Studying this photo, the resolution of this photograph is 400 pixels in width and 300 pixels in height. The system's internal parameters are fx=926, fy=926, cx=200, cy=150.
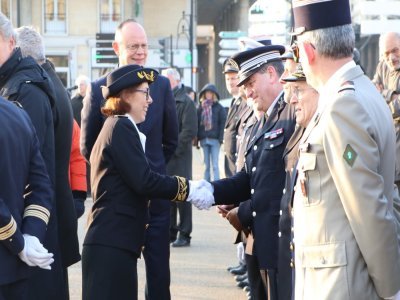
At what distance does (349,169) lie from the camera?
11.6 ft

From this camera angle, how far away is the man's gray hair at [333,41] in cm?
376

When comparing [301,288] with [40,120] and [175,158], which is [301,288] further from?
[175,158]

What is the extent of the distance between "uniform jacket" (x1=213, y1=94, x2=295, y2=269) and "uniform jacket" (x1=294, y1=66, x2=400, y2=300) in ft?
4.74

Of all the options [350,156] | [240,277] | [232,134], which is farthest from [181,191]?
[232,134]

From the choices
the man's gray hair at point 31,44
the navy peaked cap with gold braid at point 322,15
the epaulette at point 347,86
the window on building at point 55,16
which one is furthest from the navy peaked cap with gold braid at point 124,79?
the window on building at point 55,16

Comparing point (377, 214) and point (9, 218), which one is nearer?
point (377, 214)

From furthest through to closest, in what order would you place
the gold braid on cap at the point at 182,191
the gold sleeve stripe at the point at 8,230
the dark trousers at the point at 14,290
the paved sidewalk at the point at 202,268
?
the paved sidewalk at the point at 202,268 → the gold braid on cap at the point at 182,191 → the dark trousers at the point at 14,290 → the gold sleeve stripe at the point at 8,230

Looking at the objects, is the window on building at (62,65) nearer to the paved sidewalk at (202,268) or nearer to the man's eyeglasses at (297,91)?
the paved sidewalk at (202,268)

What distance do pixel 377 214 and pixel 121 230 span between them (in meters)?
2.19

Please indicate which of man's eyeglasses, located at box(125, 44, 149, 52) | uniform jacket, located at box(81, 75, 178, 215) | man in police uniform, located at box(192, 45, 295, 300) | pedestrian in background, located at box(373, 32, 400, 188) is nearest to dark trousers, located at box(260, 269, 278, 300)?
man in police uniform, located at box(192, 45, 295, 300)

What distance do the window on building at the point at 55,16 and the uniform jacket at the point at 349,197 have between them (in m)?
47.0

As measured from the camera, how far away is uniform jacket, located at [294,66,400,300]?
3.55 metres

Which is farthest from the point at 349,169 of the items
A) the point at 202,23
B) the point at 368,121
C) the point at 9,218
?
the point at 202,23

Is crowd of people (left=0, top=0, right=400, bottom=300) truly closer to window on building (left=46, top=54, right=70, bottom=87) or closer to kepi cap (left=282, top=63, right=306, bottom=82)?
kepi cap (left=282, top=63, right=306, bottom=82)
